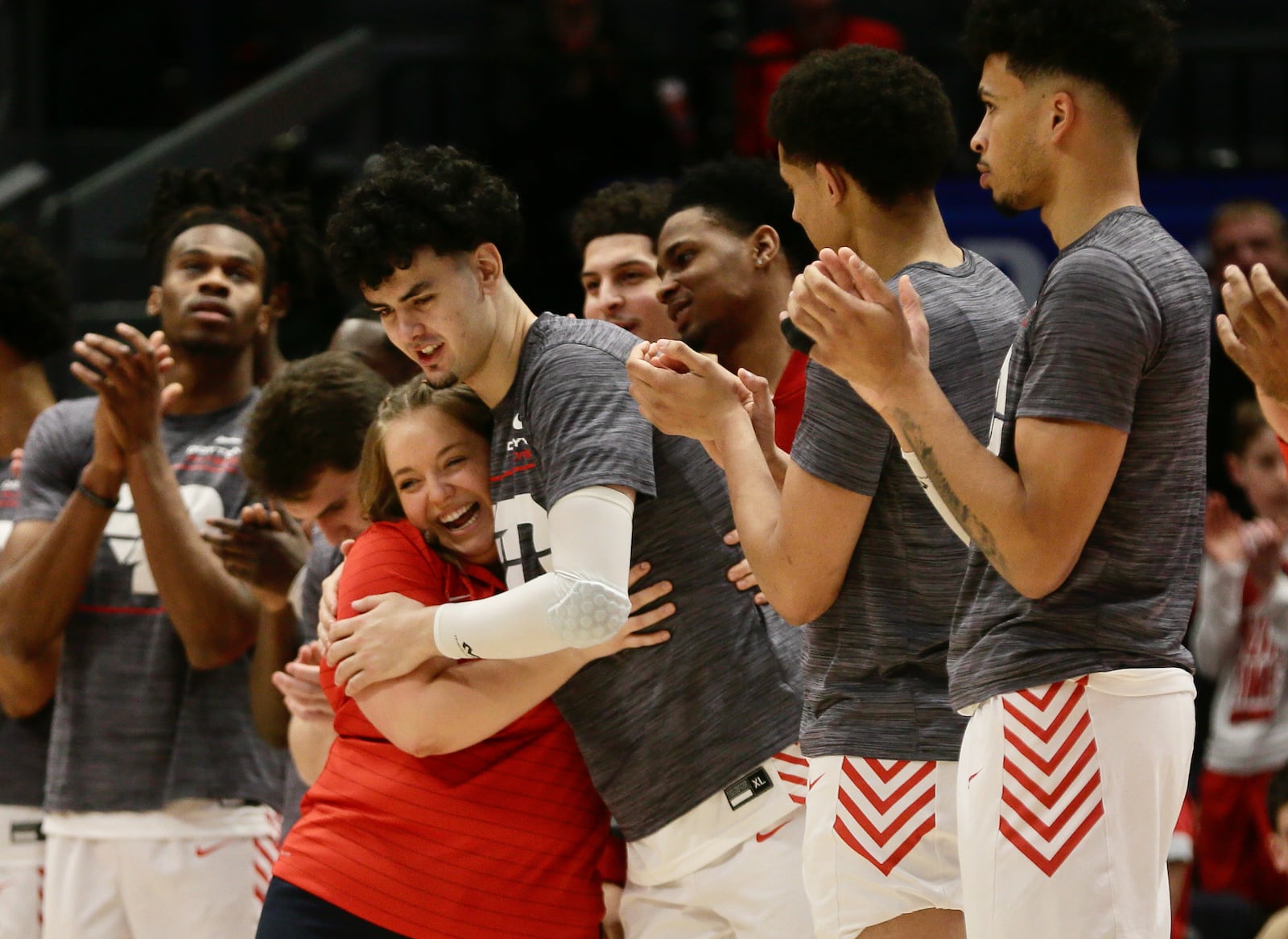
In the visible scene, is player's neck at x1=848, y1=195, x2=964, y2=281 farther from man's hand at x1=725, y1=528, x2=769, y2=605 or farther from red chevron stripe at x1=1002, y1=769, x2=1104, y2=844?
red chevron stripe at x1=1002, y1=769, x2=1104, y2=844

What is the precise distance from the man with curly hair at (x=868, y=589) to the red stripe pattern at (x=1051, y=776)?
0.33 metres

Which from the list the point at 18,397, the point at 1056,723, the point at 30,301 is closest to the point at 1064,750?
the point at 1056,723

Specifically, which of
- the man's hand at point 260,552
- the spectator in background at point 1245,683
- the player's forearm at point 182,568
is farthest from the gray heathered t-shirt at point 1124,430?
the spectator in background at point 1245,683

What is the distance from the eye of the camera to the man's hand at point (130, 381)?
3811 millimetres

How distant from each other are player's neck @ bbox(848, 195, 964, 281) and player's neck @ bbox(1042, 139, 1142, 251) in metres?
0.36

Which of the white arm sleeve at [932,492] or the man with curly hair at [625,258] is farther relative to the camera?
the man with curly hair at [625,258]

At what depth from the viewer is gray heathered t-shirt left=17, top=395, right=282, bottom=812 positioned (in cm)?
405

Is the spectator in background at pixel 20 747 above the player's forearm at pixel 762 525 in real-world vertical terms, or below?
below

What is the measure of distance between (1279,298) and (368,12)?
7.83 meters

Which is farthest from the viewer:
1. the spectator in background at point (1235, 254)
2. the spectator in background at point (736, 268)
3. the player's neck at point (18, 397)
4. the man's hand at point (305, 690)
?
the spectator in background at point (1235, 254)

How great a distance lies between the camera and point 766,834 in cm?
281

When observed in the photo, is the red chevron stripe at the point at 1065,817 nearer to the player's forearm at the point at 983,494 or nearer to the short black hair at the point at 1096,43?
the player's forearm at the point at 983,494

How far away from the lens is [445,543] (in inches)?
119

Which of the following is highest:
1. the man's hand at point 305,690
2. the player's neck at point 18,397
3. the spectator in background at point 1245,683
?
the player's neck at point 18,397
